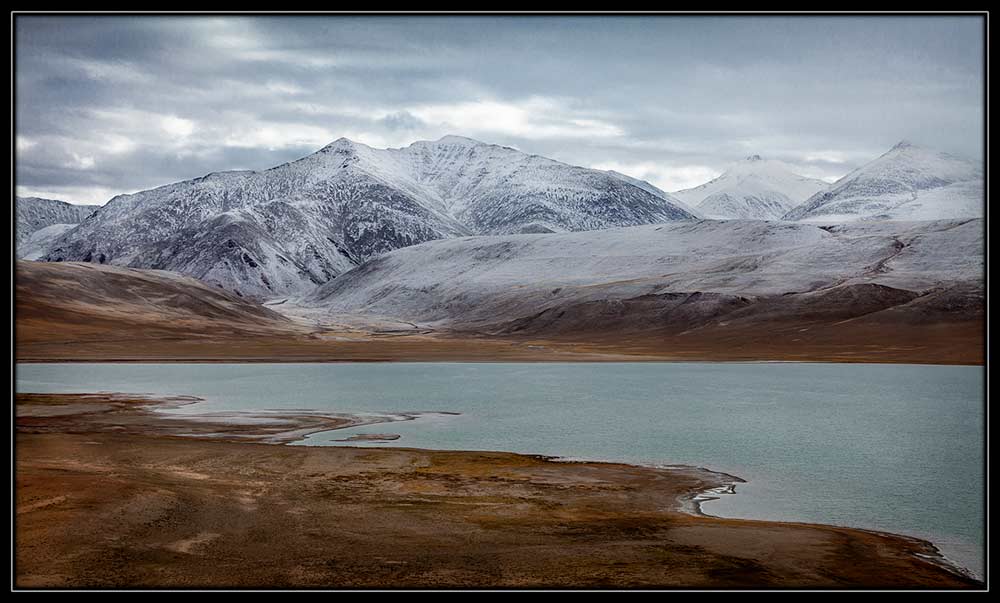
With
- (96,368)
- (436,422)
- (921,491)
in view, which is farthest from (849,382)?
(96,368)

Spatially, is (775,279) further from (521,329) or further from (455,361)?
(455,361)

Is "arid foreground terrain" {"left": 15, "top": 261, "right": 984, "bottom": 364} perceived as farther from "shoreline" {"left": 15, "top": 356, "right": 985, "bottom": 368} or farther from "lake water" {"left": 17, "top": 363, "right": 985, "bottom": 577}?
"lake water" {"left": 17, "top": 363, "right": 985, "bottom": 577}

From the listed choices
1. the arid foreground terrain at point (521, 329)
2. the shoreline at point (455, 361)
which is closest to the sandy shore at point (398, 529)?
the shoreline at point (455, 361)

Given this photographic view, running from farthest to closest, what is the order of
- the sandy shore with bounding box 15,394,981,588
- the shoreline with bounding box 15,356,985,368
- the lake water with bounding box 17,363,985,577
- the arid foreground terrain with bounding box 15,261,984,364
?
the arid foreground terrain with bounding box 15,261,984,364 → the shoreline with bounding box 15,356,985,368 → the lake water with bounding box 17,363,985,577 → the sandy shore with bounding box 15,394,981,588

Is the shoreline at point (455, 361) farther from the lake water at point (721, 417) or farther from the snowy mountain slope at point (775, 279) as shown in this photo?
the snowy mountain slope at point (775, 279)

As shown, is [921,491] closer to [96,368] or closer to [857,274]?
[96,368]

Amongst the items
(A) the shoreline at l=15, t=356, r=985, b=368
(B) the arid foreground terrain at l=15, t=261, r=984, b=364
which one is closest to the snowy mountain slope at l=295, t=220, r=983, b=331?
(B) the arid foreground terrain at l=15, t=261, r=984, b=364
